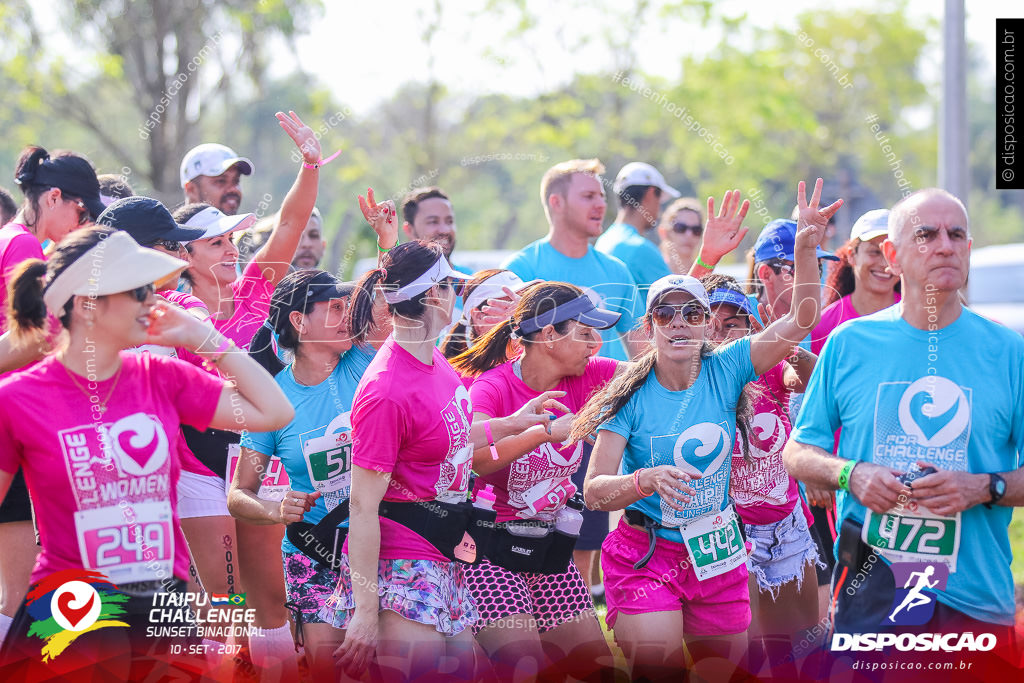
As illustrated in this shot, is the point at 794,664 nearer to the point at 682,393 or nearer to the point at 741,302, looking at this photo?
the point at 682,393

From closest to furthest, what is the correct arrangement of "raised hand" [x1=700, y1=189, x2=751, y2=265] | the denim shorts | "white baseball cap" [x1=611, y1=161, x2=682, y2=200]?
the denim shorts, "raised hand" [x1=700, y1=189, x2=751, y2=265], "white baseball cap" [x1=611, y1=161, x2=682, y2=200]

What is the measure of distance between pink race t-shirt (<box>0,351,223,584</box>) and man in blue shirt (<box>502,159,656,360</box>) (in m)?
3.30

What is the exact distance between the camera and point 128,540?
3.03 meters

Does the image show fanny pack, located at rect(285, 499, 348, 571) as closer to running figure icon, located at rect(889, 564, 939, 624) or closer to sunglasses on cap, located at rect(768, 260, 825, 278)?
running figure icon, located at rect(889, 564, 939, 624)

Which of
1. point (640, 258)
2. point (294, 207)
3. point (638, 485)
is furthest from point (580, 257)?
point (638, 485)

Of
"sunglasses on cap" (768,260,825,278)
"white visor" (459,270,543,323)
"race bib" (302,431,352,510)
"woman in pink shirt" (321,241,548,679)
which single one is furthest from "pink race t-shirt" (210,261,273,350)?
"sunglasses on cap" (768,260,825,278)

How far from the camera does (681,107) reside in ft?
66.3

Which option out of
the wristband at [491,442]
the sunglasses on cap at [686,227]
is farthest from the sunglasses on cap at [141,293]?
the sunglasses on cap at [686,227]

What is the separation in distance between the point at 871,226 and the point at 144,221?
11.0ft

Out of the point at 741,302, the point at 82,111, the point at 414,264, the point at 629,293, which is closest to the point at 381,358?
the point at 414,264

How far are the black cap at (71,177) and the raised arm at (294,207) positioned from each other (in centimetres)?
81

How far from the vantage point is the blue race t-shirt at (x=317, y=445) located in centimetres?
414

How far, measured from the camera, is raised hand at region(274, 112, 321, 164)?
4878 millimetres

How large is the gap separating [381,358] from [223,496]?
1.30 metres
